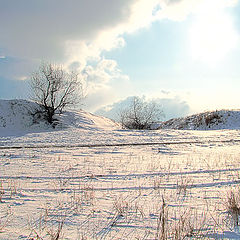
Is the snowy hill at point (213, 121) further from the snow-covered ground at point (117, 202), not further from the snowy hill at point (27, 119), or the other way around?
the snow-covered ground at point (117, 202)

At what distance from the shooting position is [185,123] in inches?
1264

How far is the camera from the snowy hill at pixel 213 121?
89.1 feet

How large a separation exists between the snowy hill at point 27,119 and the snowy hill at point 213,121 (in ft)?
47.0

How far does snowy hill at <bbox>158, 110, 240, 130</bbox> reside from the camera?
27156 mm

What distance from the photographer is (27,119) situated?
77.5 feet

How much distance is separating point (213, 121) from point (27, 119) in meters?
25.4

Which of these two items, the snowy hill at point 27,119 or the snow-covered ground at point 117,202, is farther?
the snowy hill at point 27,119

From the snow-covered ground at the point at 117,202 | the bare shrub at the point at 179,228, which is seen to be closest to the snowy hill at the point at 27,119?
the snow-covered ground at the point at 117,202

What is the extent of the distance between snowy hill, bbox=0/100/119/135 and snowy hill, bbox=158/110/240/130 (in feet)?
47.0

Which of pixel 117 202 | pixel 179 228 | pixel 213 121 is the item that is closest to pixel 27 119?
pixel 117 202

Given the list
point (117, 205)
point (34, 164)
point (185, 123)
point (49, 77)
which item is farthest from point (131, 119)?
point (117, 205)

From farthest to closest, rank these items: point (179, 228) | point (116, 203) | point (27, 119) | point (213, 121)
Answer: point (213, 121) → point (27, 119) → point (116, 203) → point (179, 228)

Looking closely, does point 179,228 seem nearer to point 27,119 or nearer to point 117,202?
point 117,202

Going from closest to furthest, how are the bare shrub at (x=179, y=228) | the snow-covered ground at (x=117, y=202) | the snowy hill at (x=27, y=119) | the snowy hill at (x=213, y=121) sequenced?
the bare shrub at (x=179, y=228) → the snow-covered ground at (x=117, y=202) → the snowy hill at (x=27, y=119) → the snowy hill at (x=213, y=121)
